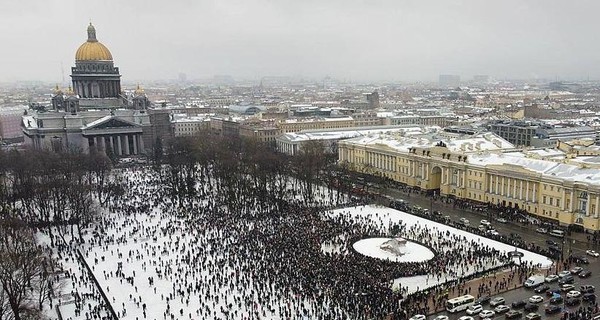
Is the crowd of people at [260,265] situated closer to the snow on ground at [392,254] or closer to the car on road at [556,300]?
the snow on ground at [392,254]

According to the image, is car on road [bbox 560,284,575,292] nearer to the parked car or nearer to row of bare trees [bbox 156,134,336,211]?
the parked car

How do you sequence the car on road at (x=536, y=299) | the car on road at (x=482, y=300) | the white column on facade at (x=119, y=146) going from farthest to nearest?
the white column on facade at (x=119, y=146), the car on road at (x=482, y=300), the car on road at (x=536, y=299)

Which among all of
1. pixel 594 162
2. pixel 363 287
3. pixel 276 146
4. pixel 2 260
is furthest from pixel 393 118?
pixel 2 260

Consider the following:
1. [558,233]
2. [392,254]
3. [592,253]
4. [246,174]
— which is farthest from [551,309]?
[246,174]

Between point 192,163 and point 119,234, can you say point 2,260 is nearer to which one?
point 119,234

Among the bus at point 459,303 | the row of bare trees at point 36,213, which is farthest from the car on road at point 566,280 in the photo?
the row of bare trees at point 36,213

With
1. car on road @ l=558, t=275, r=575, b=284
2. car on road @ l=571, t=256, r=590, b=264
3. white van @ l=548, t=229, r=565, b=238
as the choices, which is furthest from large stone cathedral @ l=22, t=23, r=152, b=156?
car on road @ l=558, t=275, r=575, b=284
